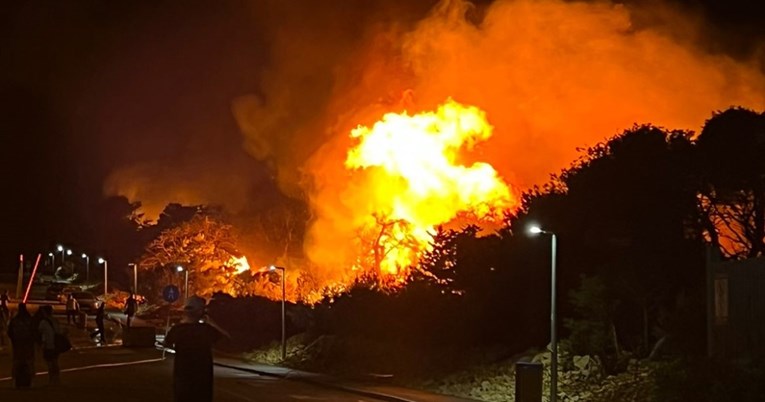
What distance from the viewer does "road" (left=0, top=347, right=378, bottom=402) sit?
64.9ft

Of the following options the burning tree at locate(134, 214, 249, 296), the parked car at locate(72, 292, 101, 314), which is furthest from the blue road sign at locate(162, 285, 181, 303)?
the burning tree at locate(134, 214, 249, 296)

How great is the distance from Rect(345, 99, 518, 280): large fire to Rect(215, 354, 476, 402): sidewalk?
14393 mm

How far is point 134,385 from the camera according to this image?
894 inches

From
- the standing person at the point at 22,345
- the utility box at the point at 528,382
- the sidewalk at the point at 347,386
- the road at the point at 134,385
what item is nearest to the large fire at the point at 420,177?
the sidewalk at the point at 347,386

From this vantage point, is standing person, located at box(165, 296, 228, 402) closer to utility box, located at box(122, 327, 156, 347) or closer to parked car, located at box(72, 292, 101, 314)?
utility box, located at box(122, 327, 156, 347)

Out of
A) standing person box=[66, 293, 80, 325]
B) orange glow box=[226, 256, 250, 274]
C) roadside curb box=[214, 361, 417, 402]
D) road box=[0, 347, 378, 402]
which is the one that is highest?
orange glow box=[226, 256, 250, 274]

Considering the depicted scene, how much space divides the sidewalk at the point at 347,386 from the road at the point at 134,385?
0.51 metres

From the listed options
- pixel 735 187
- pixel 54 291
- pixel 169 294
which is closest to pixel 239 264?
pixel 54 291

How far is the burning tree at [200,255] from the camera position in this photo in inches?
2457

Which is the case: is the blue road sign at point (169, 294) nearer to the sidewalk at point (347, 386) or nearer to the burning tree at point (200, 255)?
the sidewalk at point (347, 386)

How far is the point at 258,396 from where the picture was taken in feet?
71.7

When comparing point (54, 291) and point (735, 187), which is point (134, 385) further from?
point (54, 291)

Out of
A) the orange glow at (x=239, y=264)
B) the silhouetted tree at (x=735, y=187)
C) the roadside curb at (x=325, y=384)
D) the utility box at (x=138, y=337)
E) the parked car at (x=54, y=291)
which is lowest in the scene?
the roadside curb at (x=325, y=384)

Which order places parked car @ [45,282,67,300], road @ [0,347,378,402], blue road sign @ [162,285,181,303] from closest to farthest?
road @ [0,347,378,402] → blue road sign @ [162,285,181,303] → parked car @ [45,282,67,300]
